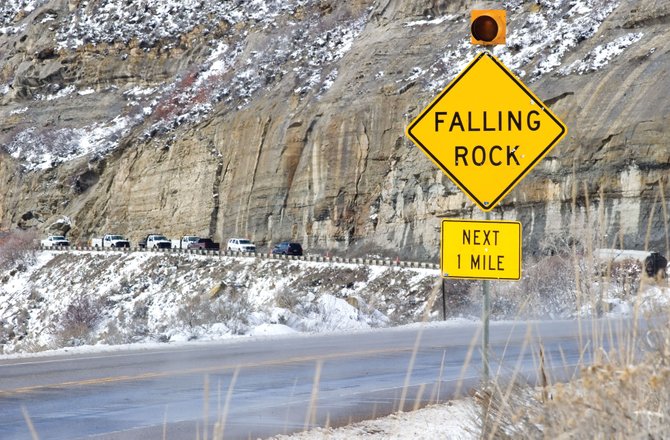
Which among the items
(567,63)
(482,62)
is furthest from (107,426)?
(567,63)

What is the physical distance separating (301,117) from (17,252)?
68.6 feet

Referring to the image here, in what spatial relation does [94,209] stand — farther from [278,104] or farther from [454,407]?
[454,407]

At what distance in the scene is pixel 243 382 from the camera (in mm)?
12602

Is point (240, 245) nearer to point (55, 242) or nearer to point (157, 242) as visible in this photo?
point (157, 242)

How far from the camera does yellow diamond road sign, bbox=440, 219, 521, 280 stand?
316 inches

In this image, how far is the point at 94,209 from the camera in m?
70.2

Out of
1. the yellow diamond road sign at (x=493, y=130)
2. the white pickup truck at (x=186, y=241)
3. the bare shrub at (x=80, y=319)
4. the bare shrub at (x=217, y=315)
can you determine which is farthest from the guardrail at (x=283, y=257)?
the yellow diamond road sign at (x=493, y=130)

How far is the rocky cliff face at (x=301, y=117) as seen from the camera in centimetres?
4344

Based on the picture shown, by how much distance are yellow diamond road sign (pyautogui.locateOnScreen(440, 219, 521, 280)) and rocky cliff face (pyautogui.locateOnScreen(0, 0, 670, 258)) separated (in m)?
22.4

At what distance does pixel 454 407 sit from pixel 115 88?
7458 centimetres

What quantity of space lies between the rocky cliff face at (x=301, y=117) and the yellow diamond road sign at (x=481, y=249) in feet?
73.6

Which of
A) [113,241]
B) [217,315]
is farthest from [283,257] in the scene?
[217,315]

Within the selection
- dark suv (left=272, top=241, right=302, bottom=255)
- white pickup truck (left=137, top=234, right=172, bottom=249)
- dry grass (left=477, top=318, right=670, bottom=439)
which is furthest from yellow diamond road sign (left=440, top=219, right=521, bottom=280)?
white pickup truck (left=137, top=234, right=172, bottom=249)

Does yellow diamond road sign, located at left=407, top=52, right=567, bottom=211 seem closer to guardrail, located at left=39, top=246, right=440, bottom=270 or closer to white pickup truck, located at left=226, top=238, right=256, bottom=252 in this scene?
guardrail, located at left=39, top=246, right=440, bottom=270
